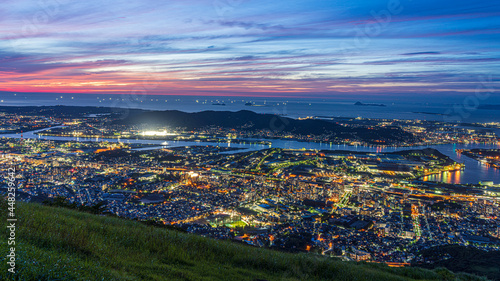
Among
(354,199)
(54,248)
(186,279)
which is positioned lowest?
(354,199)

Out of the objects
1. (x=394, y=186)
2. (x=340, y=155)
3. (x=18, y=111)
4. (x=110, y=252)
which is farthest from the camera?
(x=18, y=111)

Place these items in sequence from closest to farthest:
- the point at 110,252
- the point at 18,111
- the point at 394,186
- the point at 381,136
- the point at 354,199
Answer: the point at 110,252, the point at 354,199, the point at 394,186, the point at 381,136, the point at 18,111

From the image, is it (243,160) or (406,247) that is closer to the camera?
(406,247)

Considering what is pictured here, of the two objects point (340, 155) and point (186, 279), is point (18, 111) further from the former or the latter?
point (186, 279)

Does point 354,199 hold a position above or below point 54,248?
below

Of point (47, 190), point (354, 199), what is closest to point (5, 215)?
point (47, 190)

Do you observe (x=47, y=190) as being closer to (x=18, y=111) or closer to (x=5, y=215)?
(x=5, y=215)
